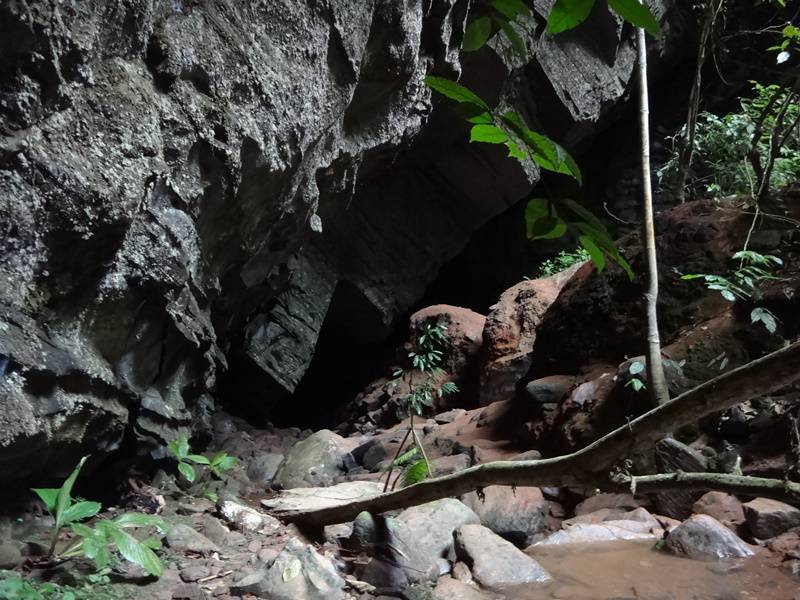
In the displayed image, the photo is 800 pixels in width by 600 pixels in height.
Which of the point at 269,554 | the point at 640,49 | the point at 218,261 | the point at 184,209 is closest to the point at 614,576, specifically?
the point at 269,554

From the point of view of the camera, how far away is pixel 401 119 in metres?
6.07

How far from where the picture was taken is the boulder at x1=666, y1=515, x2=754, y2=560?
3098 millimetres

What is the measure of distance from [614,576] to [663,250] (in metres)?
3.41

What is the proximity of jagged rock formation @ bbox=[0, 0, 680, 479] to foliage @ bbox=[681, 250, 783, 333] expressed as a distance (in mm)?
2514

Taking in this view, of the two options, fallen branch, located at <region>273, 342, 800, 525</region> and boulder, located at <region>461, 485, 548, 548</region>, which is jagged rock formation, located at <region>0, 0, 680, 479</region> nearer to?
fallen branch, located at <region>273, 342, 800, 525</region>

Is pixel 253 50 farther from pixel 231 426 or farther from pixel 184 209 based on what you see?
pixel 231 426

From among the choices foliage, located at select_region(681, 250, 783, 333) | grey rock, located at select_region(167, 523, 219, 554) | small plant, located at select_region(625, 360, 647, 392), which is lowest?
grey rock, located at select_region(167, 523, 219, 554)

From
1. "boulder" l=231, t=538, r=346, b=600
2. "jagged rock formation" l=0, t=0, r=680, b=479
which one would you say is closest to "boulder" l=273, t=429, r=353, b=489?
"jagged rock formation" l=0, t=0, r=680, b=479

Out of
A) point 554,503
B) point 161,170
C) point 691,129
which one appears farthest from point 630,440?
point 691,129

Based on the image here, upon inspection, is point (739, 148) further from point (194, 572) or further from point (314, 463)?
point (194, 572)

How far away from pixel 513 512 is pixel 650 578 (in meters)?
0.98

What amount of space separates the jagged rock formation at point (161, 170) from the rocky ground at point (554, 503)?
651mm

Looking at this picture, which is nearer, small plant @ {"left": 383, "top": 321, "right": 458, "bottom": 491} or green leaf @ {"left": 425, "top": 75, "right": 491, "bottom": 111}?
green leaf @ {"left": 425, "top": 75, "right": 491, "bottom": 111}

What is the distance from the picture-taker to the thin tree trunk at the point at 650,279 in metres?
4.18
